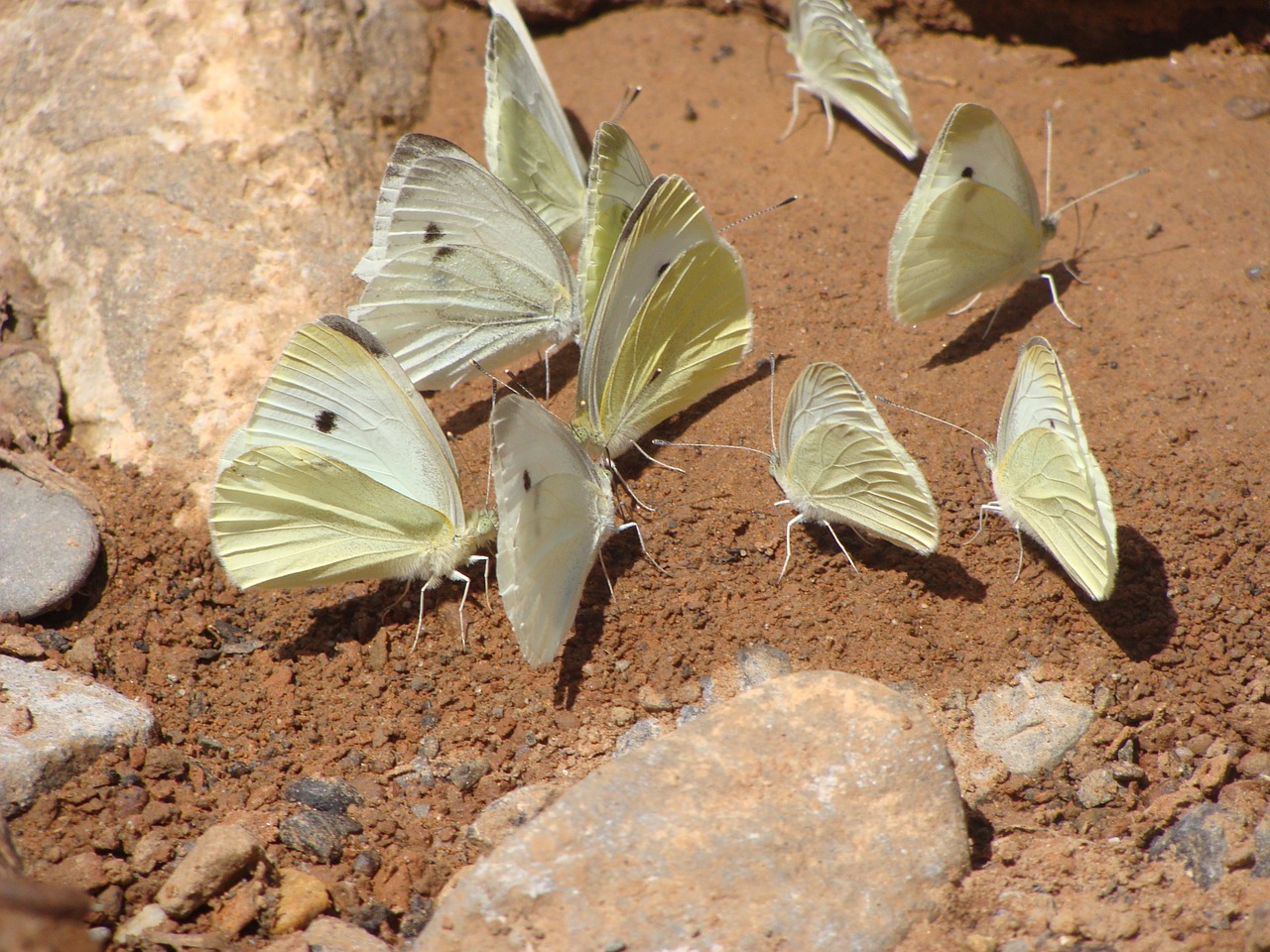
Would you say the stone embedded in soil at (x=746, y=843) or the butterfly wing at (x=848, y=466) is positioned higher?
the butterfly wing at (x=848, y=466)

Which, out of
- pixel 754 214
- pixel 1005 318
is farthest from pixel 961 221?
pixel 754 214

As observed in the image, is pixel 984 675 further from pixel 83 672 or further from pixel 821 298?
pixel 83 672

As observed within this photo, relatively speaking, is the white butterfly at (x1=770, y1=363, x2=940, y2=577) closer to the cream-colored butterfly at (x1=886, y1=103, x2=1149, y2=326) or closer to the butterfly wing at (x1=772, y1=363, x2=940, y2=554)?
the butterfly wing at (x1=772, y1=363, x2=940, y2=554)

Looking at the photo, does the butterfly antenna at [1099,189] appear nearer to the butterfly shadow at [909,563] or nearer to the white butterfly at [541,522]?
the butterfly shadow at [909,563]

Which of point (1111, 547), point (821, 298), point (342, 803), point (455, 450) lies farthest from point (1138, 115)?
point (342, 803)

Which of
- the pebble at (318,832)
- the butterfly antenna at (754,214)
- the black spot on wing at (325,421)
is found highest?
the butterfly antenna at (754,214)

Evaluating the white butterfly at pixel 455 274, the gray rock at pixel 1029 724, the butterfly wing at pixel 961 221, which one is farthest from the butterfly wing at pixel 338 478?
the butterfly wing at pixel 961 221
